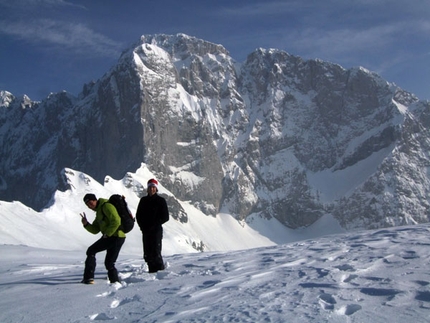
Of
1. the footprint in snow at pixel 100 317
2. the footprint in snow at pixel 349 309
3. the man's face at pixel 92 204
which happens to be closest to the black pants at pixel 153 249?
the man's face at pixel 92 204

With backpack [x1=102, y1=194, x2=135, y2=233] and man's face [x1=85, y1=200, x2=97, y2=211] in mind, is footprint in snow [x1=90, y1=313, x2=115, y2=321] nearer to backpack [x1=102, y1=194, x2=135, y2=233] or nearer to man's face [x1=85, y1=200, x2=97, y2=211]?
backpack [x1=102, y1=194, x2=135, y2=233]

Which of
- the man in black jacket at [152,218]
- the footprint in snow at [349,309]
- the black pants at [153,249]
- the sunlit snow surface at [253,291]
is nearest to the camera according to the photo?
the footprint in snow at [349,309]

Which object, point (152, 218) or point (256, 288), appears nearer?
point (256, 288)

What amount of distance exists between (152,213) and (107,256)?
163 cm

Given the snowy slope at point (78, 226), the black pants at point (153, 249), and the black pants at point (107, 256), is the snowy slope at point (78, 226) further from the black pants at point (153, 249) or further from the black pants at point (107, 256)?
the black pants at point (107, 256)

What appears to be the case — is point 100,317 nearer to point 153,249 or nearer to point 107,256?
point 107,256

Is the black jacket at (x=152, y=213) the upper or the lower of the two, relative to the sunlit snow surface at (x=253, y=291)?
upper

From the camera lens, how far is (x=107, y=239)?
10719mm

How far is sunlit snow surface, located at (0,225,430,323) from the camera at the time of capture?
720 centimetres

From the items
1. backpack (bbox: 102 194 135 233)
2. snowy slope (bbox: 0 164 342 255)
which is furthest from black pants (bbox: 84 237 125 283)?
snowy slope (bbox: 0 164 342 255)

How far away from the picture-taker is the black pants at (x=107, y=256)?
10.4 meters

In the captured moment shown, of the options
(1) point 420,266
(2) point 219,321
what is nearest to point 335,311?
(2) point 219,321

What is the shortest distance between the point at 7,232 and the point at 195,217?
132 meters

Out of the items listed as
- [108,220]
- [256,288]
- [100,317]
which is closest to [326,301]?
[256,288]
